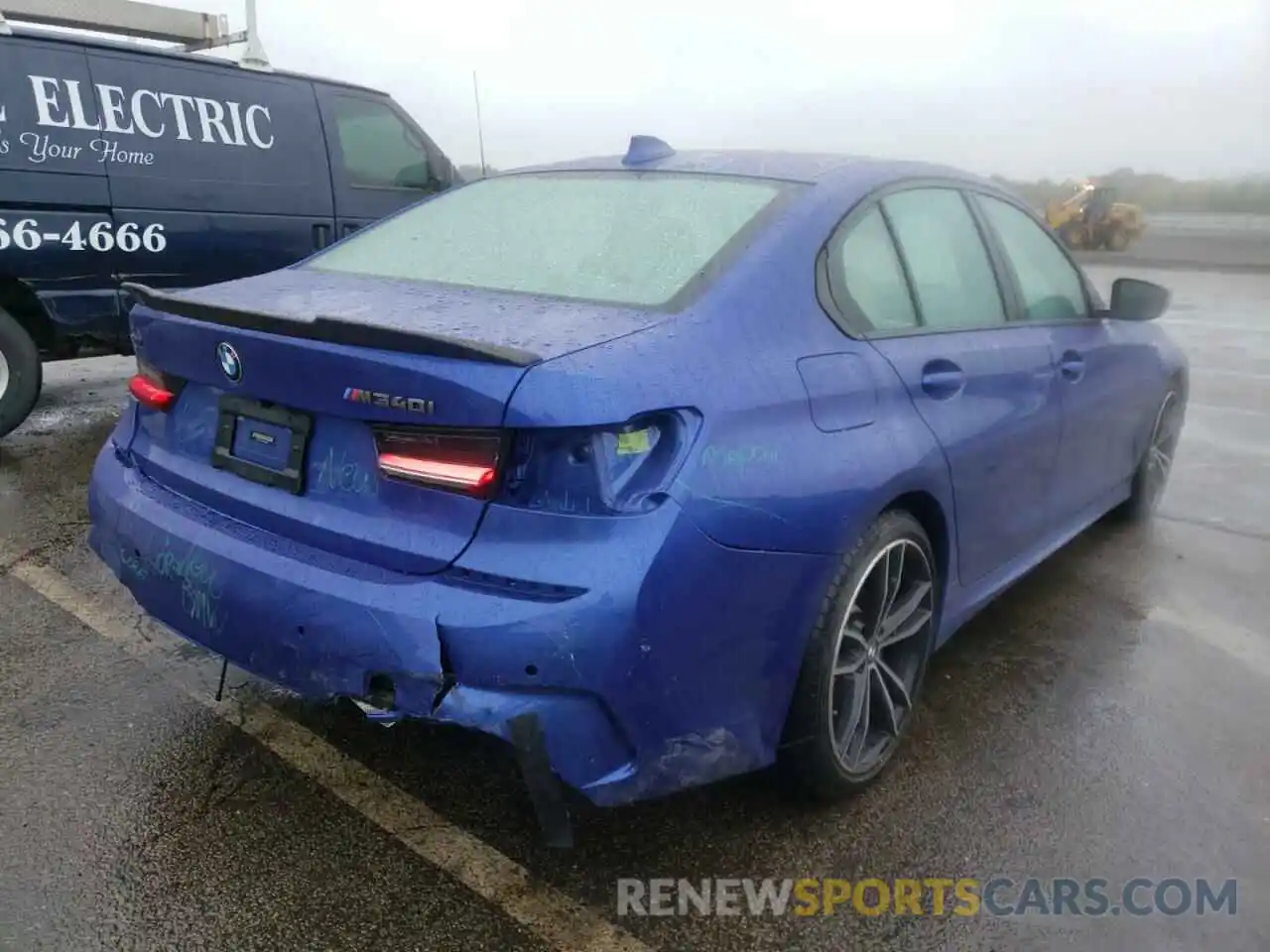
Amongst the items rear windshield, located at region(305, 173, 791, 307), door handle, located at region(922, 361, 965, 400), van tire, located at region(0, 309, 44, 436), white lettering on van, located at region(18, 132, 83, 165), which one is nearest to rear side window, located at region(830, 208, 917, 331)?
door handle, located at region(922, 361, 965, 400)

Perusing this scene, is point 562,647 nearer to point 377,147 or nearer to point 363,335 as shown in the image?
point 363,335

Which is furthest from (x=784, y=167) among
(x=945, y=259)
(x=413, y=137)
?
(x=413, y=137)

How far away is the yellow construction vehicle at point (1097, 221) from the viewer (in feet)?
76.0

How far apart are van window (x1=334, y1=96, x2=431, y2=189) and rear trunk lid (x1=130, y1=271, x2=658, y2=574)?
180 inches

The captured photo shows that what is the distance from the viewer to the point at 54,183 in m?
5.39

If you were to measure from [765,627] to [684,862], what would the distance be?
60 centimetres

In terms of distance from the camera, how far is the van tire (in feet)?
18.1

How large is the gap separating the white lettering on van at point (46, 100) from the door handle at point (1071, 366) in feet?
16.4

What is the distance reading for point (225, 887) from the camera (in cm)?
218

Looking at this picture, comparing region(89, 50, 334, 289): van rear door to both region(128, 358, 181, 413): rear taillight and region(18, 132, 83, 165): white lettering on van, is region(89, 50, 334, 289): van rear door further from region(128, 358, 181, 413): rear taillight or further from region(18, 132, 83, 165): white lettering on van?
region(128, 358, 181, 413): rear taillight

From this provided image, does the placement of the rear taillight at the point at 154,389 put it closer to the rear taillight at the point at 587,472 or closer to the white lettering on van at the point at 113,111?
the rear taillight at the point at 587,472

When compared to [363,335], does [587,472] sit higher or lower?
lower

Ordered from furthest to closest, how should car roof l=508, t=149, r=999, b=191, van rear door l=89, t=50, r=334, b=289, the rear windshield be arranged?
van rear door l=89, t=50, r=334, b=289 < car roof l=508, t=149, r=999, b=191 < the rear windshield

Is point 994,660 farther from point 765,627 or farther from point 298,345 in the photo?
point 298,345
